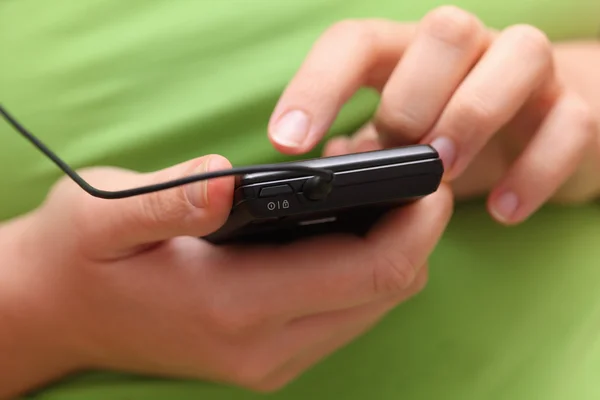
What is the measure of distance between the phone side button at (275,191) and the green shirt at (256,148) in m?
0.27

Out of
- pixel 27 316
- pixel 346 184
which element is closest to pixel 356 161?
pixel 346 184

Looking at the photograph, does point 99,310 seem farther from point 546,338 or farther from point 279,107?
point 546,338

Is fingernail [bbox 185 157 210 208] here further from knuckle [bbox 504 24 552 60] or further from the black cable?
knuckle [bbox 504 24 552 60]

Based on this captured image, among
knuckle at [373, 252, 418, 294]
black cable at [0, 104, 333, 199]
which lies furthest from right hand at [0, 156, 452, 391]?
black cable at [0, 104, 333, 199]

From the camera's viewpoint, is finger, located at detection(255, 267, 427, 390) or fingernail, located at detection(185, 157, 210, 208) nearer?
fingernail, located at detection(185, 157, 210, 208)

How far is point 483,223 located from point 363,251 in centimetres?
23

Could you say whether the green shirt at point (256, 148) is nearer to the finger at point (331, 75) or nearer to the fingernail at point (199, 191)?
the finger at point (331, 75)

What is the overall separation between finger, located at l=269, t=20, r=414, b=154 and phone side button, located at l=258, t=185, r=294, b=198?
14 cm

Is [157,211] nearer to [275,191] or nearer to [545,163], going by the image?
[275,191]

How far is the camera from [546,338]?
664 mm

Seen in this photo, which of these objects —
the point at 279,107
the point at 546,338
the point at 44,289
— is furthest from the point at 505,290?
the point at 44,289

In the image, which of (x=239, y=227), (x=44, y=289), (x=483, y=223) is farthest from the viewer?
(x=483, y=223)

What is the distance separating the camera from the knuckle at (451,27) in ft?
1.84

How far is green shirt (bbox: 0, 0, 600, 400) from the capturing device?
0.62 metres
